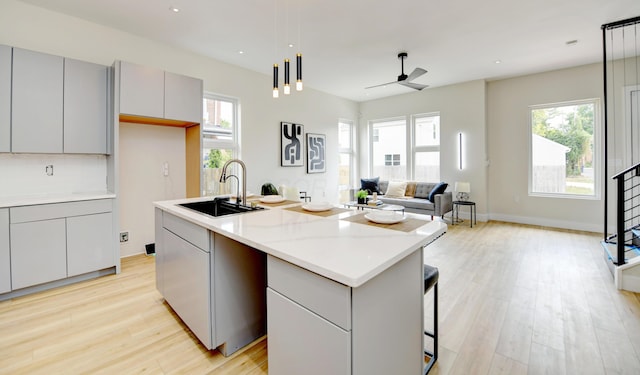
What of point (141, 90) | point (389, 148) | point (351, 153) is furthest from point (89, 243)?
point (389, 148)

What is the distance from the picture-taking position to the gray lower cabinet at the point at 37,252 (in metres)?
2.52

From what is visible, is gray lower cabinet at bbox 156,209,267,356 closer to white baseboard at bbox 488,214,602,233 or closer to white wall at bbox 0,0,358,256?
white wall at bbox 0,0,358,256

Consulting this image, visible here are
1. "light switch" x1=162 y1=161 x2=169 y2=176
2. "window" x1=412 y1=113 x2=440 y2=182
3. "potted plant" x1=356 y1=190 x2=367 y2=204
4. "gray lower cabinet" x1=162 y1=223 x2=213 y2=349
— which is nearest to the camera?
"gray lower cabinet" x1=162 y1=223 x2=213 y2=349

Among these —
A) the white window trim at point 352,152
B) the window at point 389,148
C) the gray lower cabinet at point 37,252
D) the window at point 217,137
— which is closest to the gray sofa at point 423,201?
the window at point 389,148

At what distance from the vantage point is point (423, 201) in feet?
18.6

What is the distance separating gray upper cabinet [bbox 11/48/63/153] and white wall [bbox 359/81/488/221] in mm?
6278

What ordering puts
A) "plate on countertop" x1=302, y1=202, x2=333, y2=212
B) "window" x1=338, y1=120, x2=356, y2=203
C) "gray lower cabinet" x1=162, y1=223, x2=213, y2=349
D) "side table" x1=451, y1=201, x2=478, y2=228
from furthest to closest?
1. "window" x1=338, y1=120, x2=356, y2=203
2. "side table" x1=451, y1=201, x2=478, y2=228
3. "plate on countertop" x1=302, y1=202, x2=333, y2=212
4. "gray lower cabinet" x1=162, y1=223, x2=213, y2=349

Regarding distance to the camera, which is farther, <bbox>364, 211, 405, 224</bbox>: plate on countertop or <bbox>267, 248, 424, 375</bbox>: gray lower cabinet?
<bbox>364, 211, 405, 224</bbox>: plate on countertop

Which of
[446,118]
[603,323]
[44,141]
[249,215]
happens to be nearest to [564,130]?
[446,118]

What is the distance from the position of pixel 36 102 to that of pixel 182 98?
1.36 metres

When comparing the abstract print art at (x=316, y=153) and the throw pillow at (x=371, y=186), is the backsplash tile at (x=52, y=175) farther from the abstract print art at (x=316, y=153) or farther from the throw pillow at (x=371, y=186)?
the throw pillow at (x=371, y=186)

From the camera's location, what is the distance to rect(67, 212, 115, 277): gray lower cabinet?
2.80m

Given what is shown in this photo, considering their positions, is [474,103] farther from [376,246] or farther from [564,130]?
[376,246]

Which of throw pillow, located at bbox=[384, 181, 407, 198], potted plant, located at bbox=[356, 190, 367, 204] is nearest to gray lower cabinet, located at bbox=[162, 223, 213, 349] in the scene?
potted plant, located at bbox=[356, 190, 367, 204]
